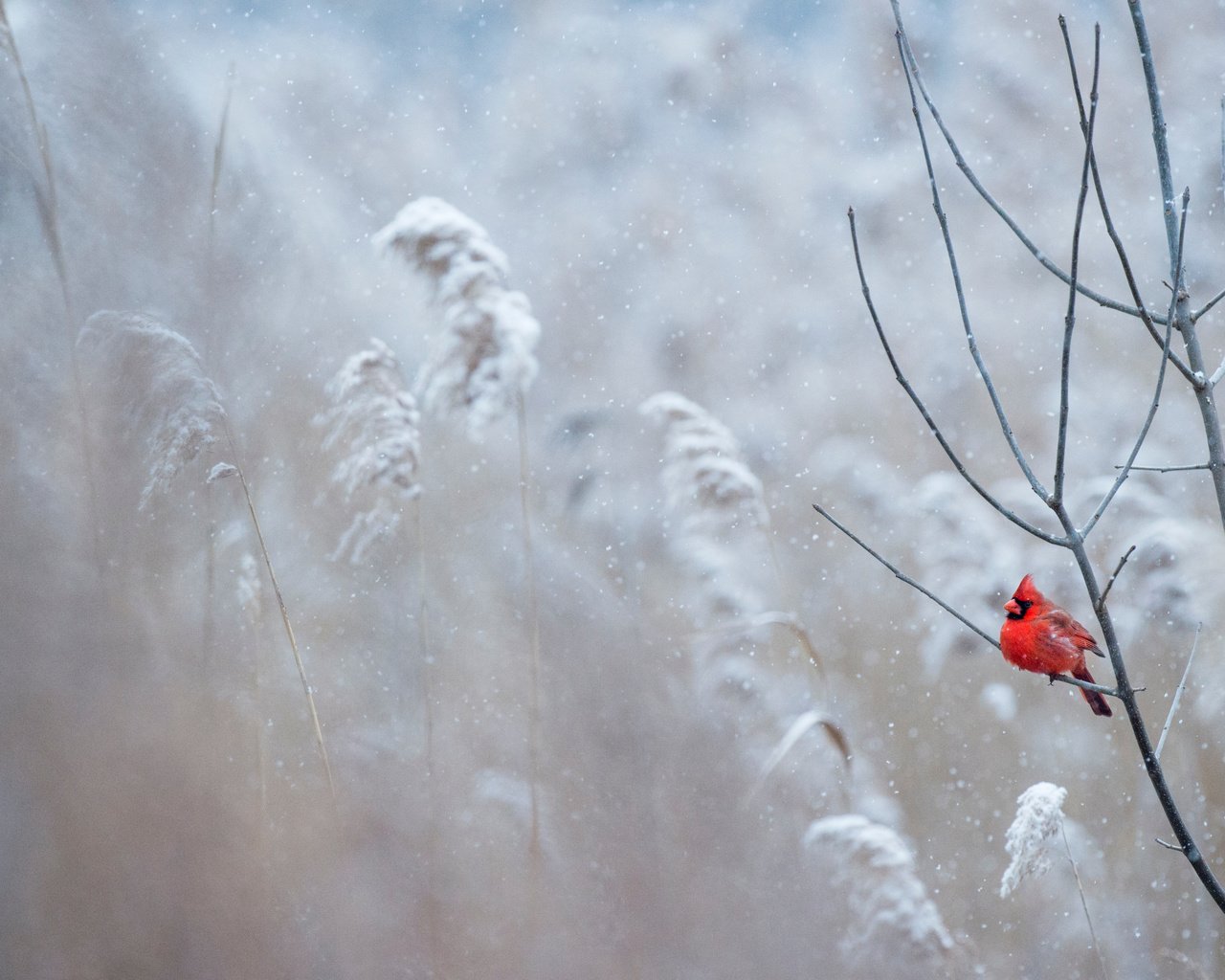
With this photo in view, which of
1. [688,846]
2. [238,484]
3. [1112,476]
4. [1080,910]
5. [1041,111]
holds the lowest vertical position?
[1080,910]

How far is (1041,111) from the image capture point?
4.42 feet

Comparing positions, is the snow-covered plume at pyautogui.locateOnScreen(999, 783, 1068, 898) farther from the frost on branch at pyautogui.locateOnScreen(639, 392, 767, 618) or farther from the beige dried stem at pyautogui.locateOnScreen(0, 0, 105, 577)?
the beige dried stem at pyautogui.locateOnScreen(0, 0, 105, 577)

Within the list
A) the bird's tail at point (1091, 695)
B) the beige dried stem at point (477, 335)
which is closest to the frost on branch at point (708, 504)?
the beige dried stem at point (477, 335)

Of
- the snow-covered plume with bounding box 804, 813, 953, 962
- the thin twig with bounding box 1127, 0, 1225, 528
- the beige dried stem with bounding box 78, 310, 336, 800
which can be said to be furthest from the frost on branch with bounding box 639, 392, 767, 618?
the thin twig with bounding box 1127, 0, 1225, 528

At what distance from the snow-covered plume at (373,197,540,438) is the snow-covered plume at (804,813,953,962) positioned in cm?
72

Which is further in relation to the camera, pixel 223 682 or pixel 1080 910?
pixel 223 682

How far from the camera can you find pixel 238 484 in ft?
4.58

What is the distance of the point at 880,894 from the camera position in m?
1.30

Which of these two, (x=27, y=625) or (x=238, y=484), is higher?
(x=238, y=484)

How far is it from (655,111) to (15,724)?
4.01 feet

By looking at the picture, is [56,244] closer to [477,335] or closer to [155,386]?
[155,386]

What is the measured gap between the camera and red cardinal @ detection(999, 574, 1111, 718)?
859mm

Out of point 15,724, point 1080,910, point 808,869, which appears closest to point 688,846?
point 808,869

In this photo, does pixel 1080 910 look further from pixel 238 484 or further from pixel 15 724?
pixel 15 724
